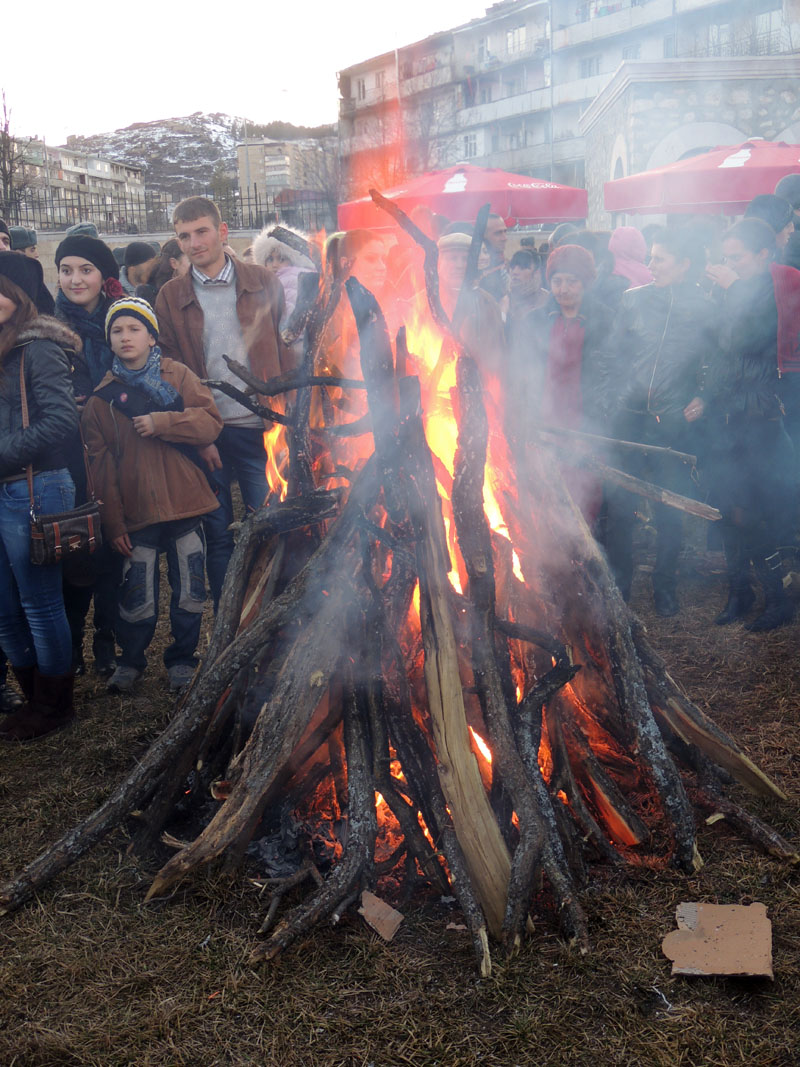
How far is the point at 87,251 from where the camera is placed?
16.6ft

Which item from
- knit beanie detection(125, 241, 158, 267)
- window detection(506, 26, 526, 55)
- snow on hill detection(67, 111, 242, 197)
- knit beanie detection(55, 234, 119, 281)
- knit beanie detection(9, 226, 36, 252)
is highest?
snow on hill detection(67, 111, 242, 197)

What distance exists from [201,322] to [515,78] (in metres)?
52.7

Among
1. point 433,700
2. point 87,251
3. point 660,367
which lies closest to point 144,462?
point 87,251

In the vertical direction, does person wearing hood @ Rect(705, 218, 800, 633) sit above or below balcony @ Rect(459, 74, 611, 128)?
below

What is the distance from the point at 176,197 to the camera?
37719 mm

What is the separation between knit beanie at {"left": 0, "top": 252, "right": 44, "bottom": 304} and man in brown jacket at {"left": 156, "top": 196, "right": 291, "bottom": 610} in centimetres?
94

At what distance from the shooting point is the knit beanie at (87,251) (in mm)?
5027

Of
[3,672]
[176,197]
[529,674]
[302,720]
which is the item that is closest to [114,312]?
[3,672]

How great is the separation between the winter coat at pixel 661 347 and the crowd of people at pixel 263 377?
0.01 m

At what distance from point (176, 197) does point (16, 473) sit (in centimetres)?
3723

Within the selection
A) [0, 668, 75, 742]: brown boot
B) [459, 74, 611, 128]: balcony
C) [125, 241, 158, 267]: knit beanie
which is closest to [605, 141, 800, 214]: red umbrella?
[125, 241, 158, 267]: knit beanie

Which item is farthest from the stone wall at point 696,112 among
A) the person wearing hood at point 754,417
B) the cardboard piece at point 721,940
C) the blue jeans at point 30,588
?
the cardboard piece at point 721,940

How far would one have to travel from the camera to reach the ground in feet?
7.70

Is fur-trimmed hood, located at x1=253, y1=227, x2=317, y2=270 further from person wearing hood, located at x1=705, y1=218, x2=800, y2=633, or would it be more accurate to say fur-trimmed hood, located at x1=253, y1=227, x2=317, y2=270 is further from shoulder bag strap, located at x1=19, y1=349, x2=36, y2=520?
person wearing hood, located at x1=705, y1=218, x2=800, y2=633
